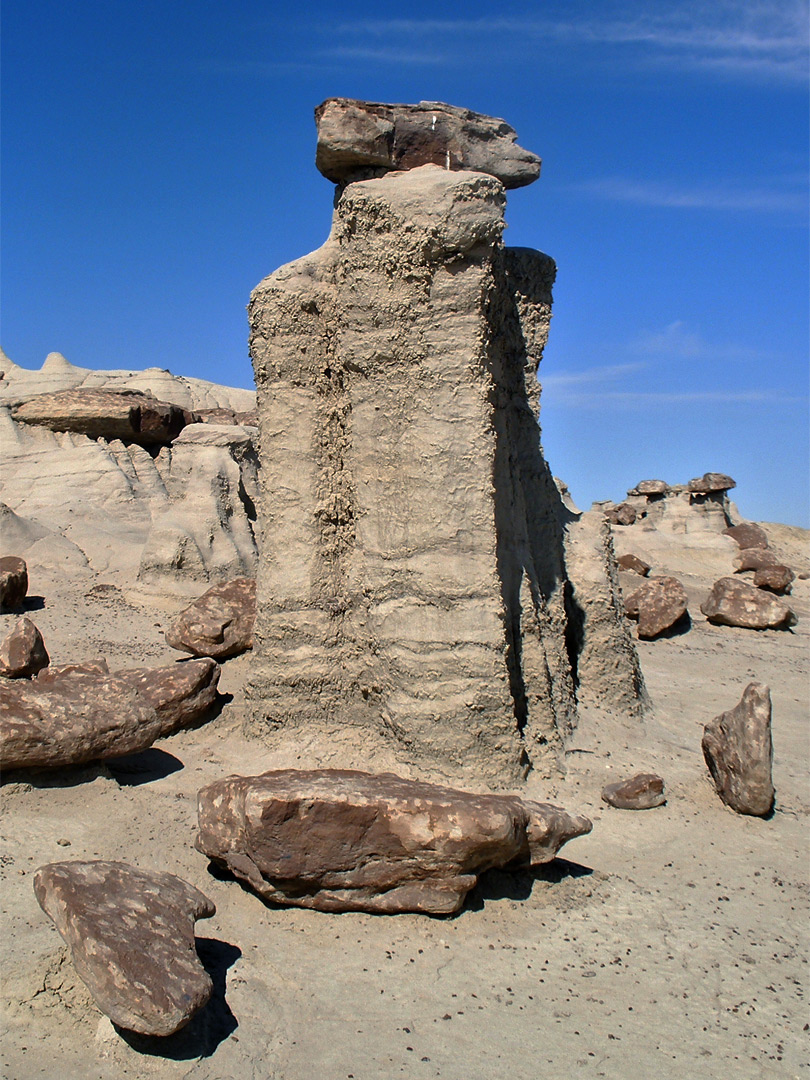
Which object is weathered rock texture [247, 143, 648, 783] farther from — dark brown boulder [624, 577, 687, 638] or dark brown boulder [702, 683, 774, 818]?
dark brown boulder [624, 577, 687, 638]

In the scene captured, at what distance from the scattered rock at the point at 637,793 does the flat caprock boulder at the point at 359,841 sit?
50.8 inches

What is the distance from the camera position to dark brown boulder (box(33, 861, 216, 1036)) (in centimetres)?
229

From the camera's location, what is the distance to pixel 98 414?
11570 mm

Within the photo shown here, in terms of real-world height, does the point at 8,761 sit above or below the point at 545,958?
above

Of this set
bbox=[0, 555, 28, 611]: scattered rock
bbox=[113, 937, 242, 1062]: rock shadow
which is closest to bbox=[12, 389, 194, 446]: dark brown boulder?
bbox=[0, 555, 28, 611]: scattered rock

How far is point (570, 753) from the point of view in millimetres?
4887

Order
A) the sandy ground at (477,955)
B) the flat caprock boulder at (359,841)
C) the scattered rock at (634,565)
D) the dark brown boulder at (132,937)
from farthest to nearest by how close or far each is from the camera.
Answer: the scattered rock at (634,565) → the flat caprock boulder at (359,841) → the sandy ground at (477,955) → the dark brown boulder at (132,937)

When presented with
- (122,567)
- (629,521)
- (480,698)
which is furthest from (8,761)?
(629,521)

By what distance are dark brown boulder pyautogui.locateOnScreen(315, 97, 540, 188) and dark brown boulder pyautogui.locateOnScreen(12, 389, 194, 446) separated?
7636 millimetres

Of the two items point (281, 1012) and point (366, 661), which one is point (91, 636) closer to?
point (366, 661)

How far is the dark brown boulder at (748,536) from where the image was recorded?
17.0m

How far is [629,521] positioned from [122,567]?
13.6m

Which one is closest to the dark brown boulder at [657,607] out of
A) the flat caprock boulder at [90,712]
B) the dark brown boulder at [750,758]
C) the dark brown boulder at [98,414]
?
the dark brown boulder at [750,758]

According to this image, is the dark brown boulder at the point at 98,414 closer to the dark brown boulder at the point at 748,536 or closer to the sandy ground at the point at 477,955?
the sandy ground at the point at 477,955
